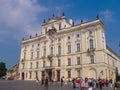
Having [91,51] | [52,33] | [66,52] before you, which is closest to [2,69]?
[52,33]

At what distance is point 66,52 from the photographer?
56.3 metres

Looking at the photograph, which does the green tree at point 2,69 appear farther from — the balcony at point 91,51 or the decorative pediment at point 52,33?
the balcony at point 91,51

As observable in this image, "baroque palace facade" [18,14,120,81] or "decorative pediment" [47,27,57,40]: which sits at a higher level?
"decorative pediment" [47,27,57,40]

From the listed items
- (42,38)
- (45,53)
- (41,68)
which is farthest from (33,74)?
(42,38)

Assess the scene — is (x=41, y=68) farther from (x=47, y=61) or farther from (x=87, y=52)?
(x=87, y=52)

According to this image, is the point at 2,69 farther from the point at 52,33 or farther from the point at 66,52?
the point at 66,52

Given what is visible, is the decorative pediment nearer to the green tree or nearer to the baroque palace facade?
the baroque palace facade

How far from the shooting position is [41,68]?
62031 mm

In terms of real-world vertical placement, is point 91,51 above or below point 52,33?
below

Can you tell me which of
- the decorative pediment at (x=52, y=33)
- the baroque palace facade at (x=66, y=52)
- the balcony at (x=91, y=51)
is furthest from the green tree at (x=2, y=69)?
the balcony at (x=91, y=51)

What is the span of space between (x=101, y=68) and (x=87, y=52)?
5978 mm

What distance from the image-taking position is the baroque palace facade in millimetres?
49625

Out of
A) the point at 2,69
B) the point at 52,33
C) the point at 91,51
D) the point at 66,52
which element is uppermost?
the point at 52,33

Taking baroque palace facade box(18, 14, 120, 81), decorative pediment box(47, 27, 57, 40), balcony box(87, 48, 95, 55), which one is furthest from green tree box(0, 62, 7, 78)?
balcony box(87, 48, 95, 55)
